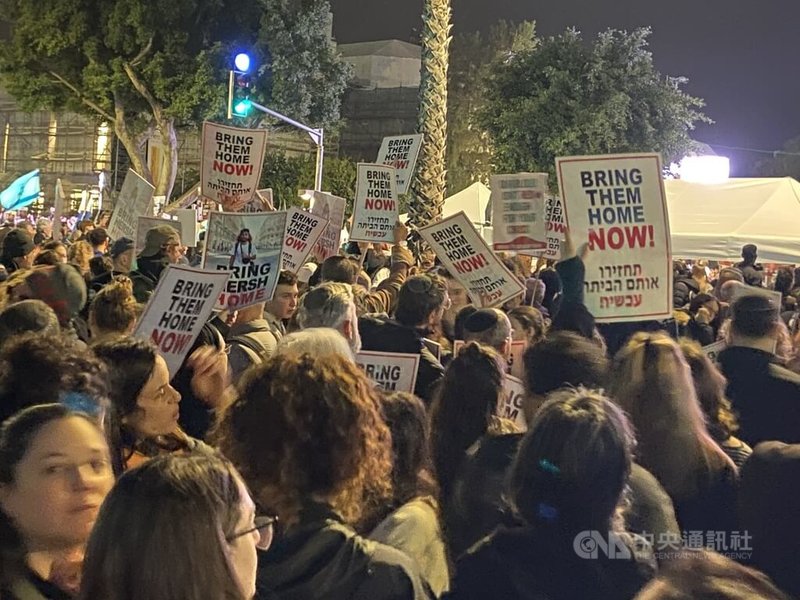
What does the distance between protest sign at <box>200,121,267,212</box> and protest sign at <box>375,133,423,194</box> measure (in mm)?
3787

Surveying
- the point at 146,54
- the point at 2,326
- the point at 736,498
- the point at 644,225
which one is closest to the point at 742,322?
the point at 644,225

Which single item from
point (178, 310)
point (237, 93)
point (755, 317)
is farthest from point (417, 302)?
point (237, 93)

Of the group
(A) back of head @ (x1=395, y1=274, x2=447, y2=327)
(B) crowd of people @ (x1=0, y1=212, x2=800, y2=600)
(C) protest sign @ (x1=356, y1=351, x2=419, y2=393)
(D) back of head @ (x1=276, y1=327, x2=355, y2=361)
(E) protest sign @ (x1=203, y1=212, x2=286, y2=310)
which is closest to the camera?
(B) crowd of people @ (x1=0, y1=212, x2=800, y2=600)

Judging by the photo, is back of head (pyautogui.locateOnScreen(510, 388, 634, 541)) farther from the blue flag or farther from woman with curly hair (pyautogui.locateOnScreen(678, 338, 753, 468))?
the blue flag

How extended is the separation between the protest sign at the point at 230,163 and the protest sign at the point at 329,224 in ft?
4.53

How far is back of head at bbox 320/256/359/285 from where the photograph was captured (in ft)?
26.6

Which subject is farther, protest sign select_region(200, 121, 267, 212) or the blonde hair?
protest sign select_region(200, 121, 267, 212)

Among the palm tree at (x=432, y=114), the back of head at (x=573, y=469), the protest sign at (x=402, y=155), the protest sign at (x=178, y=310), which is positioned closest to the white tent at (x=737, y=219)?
the palm tree at (x=432, y=114)

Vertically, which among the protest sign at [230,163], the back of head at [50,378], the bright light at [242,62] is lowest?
the back of head at [50,378]

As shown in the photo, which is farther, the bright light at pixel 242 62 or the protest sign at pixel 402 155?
the bright light at pixel 242 62

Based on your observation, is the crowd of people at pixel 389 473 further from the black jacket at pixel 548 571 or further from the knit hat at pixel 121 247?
the knit hat at pixel 121 247

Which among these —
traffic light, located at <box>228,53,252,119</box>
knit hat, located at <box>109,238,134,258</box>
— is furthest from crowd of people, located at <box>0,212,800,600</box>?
traffic light, located at <box>228,53,252,119</box>

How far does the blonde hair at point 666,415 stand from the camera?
3959 millimetres

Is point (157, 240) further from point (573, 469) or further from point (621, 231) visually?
point (573, 469)
